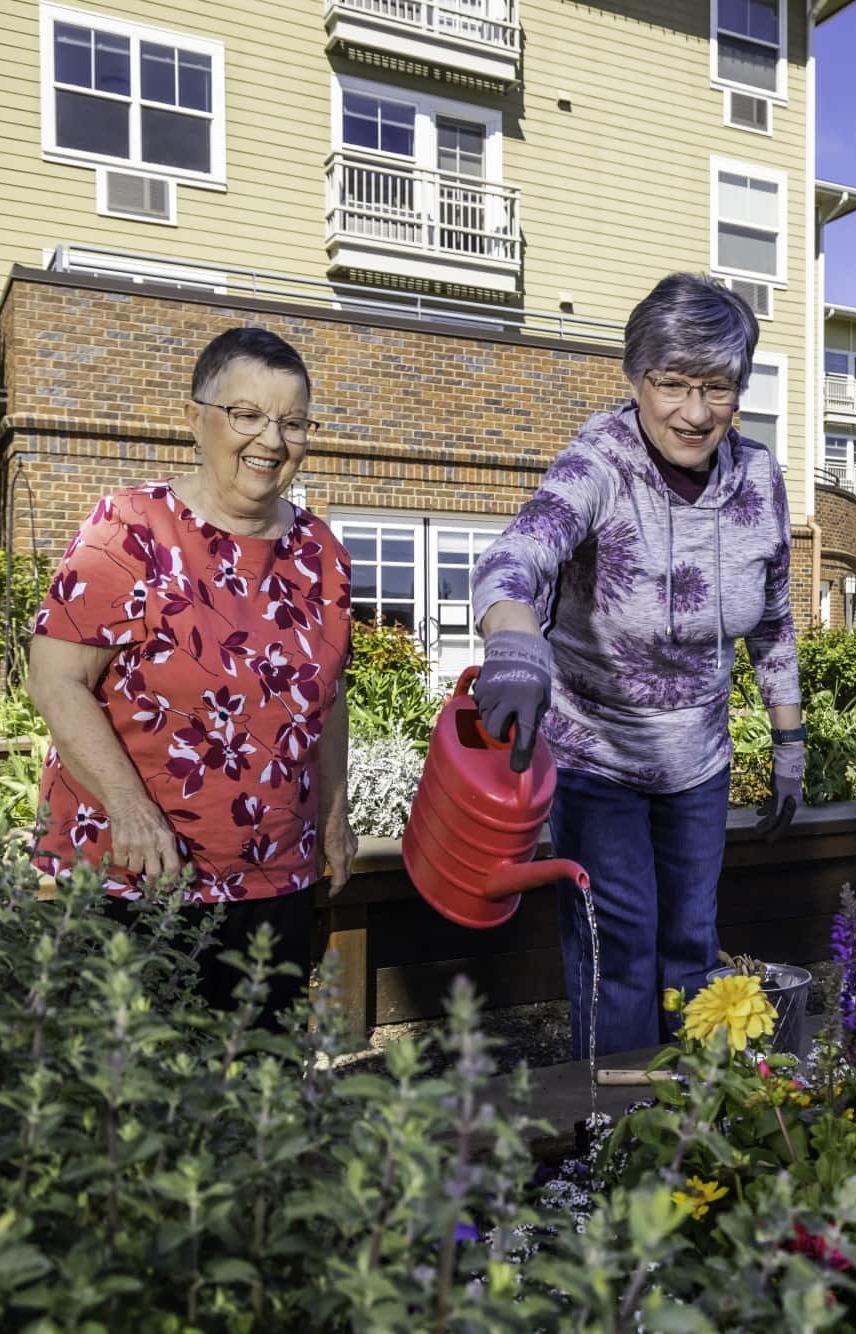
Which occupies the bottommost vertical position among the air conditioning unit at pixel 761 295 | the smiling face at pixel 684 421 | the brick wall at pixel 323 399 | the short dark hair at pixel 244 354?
the smiling face at pixel 684 421

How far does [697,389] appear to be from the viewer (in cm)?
213

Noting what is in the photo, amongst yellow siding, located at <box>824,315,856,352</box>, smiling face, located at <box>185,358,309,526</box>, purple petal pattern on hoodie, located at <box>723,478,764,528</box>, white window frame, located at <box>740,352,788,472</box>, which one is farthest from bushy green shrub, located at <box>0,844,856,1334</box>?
yellow siding, located at <box>824,315,856,352</box>

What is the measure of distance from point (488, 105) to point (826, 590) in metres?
8.28

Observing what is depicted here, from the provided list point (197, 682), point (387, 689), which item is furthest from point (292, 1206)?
point (387, 689)

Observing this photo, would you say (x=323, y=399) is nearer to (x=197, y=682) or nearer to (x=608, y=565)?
(x=608, y=565)

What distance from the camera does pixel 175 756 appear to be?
2.07 m

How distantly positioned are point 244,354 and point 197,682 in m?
0.59

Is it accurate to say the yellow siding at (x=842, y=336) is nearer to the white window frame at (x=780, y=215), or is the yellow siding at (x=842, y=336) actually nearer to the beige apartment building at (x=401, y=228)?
the beige apartment building at (x=401, y=228)

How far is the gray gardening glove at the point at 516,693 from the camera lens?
1.55m

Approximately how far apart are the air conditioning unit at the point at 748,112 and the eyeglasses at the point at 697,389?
14915mm

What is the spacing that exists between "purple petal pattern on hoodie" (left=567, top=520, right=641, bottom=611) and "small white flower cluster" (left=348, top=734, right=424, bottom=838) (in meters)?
2.12

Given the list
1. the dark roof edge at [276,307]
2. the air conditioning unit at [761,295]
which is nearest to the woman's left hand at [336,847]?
the dark roof edge at [276,307]

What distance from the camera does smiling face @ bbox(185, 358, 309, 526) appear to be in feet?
6.80

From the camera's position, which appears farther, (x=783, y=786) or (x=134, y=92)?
(x=134, y=92)
